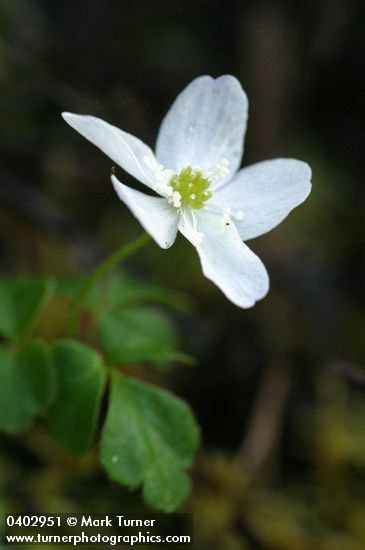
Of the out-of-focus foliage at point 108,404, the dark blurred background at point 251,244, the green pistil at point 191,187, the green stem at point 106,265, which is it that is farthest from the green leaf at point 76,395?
the green pistil at point 191,187

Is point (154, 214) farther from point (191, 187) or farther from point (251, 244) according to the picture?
point (251, 244)

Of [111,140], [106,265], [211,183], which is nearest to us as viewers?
[111,140]

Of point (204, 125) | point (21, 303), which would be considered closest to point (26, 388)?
point (21, 303)

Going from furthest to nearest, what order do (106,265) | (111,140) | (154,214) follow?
(106,265)
(154,214)
(111,140)

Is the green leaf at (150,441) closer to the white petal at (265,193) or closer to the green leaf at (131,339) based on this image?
the green leaf at (131,339)

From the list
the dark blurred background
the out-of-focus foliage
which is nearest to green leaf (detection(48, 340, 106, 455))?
the out-of-focus foliage

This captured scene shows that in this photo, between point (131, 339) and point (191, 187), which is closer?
point (191, 187)

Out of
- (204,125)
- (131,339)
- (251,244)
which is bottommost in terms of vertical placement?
(131,339)
